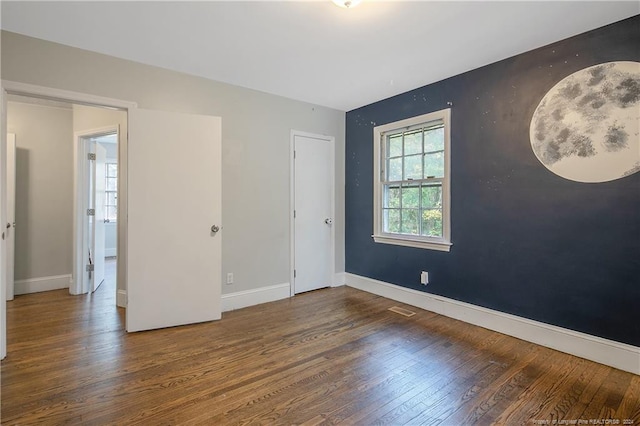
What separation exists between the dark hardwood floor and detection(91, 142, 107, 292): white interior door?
1101 millimetres

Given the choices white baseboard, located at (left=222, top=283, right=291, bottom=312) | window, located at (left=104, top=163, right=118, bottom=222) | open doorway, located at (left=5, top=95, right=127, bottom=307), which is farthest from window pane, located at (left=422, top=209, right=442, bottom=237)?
window, located at (left=104, top=163, right=118, bottom=222)

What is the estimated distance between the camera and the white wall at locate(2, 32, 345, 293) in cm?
259

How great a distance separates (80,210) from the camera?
159 inches

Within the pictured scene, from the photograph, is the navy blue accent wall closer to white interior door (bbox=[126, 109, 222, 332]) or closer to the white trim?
the white trim

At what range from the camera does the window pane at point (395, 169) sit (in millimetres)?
3887

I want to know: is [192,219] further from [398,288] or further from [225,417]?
[398,288]

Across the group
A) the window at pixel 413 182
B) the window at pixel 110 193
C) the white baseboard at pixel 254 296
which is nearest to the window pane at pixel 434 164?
the window at pixel 413 182

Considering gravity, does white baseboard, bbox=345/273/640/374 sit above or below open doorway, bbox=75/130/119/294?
below

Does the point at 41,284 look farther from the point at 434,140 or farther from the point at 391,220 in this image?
the point at 434,140

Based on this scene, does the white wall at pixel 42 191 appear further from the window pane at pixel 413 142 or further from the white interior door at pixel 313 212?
the window pane at pixel 413 142

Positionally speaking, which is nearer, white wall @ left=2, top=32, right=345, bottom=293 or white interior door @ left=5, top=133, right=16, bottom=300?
white wall @ left=2, top=32, right=345, bottom=293

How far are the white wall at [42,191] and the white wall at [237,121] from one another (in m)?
2.08

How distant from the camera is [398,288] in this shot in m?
3.80

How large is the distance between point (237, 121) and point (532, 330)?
3.58 m
